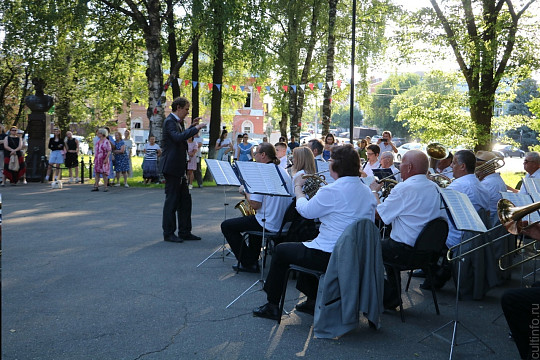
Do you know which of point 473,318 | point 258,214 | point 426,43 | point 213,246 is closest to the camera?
point 473,318

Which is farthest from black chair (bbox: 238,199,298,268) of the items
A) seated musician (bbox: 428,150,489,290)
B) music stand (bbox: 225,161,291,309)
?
seated musician (bbox: 428,150,489,290)

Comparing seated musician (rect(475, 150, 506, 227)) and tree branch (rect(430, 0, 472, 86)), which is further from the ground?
tree branch (rect(430, 0, 472, 86))

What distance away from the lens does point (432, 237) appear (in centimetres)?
573

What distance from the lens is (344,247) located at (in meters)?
5.02

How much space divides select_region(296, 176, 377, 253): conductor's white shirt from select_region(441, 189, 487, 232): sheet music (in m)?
0.76

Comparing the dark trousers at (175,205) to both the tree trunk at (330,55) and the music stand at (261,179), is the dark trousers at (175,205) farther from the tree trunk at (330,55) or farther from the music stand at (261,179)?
the tree trunk at (330,55)

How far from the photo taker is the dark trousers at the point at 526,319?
4.28m

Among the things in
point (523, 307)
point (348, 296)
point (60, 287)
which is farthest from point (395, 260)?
point (60, 287)

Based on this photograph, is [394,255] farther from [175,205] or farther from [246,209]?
[175,205]

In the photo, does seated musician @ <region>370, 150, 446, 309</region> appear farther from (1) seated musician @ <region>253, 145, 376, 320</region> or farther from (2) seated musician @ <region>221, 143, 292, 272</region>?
(2) seated musician @ <region>221, 143, 292, 272</region>

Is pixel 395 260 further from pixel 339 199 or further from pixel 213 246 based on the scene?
pixel 213 246

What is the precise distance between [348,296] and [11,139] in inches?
667

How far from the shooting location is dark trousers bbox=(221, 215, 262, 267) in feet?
24.9

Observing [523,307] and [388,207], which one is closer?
[523,307]
